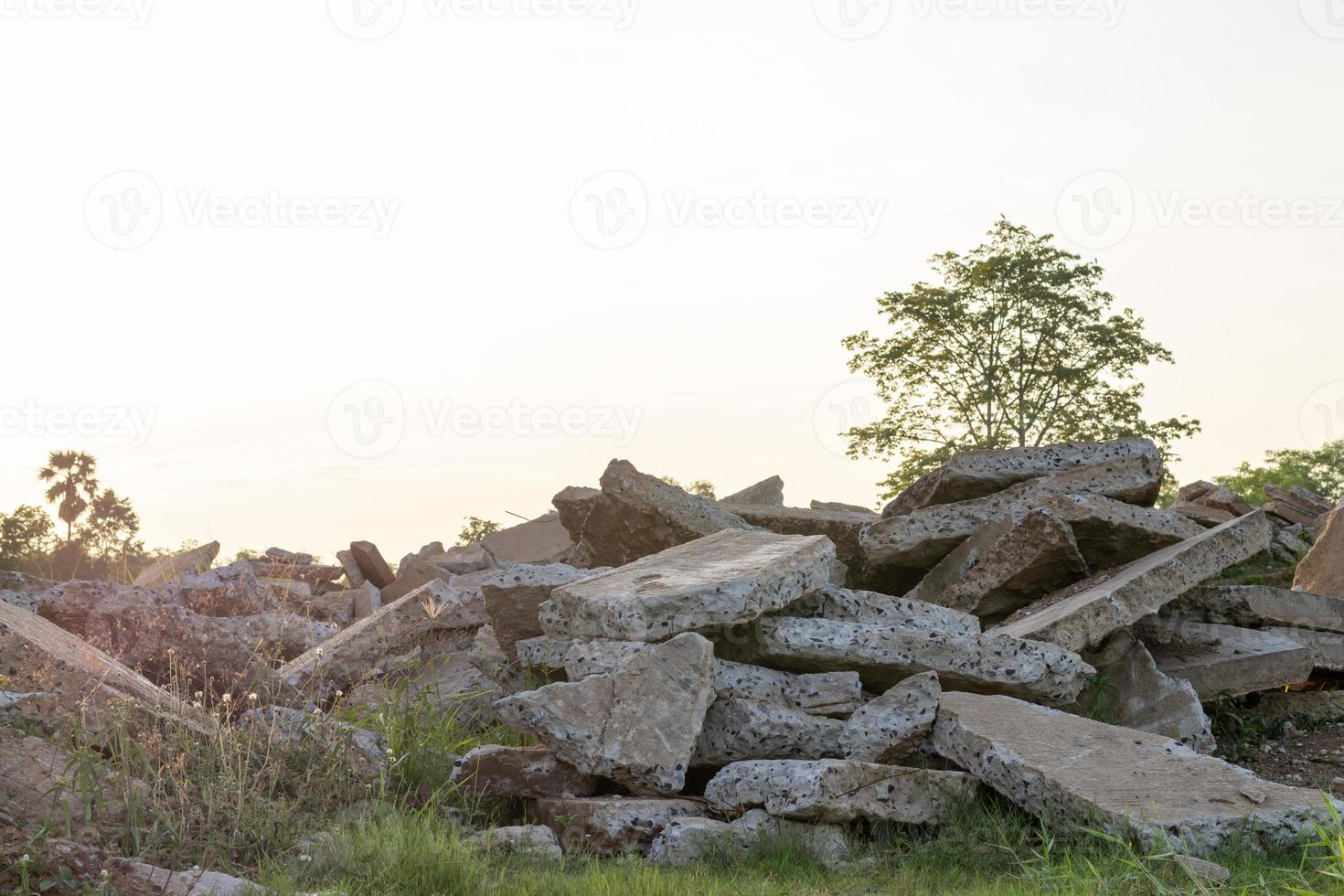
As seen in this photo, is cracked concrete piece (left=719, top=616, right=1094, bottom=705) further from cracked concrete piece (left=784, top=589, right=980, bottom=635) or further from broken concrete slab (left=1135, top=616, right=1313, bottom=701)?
broken concrete slab (left=1135, top=616, right=1313, bottom=701)

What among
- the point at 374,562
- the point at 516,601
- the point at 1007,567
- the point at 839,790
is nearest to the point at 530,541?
the point at 374,562

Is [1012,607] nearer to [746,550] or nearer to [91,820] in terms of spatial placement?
[746,550]

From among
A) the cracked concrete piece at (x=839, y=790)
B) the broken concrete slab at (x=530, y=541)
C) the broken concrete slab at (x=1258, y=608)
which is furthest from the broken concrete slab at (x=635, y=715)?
the broken concrete slab at (x=530, y=541)

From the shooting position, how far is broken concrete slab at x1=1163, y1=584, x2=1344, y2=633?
10.8m

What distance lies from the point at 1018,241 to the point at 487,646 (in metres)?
25.7

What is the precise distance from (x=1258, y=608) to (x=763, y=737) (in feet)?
20.2

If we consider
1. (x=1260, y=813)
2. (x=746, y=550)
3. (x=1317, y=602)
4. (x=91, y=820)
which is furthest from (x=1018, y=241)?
(x=91, y=820)

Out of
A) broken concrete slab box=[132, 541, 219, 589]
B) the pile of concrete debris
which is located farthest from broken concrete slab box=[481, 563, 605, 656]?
broken concrete slab box=[132, 541, 219, 589]

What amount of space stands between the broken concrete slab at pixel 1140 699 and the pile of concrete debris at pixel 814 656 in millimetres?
20

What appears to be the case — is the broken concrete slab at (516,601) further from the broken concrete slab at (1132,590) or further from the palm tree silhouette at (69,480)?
the palm tree silhouette at (69,480)

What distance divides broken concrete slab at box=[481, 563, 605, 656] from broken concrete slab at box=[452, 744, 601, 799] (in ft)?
7.27

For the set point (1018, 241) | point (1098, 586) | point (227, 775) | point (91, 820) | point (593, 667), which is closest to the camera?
point (91, 820)

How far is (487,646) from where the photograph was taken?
9930 millimetres

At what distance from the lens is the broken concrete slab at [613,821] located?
641cm
